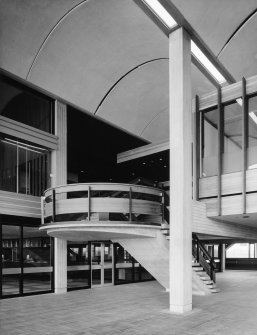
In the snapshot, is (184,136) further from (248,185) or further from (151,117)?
(151,117)

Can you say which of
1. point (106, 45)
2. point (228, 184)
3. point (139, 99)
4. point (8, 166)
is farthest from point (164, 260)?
point (139, 99)

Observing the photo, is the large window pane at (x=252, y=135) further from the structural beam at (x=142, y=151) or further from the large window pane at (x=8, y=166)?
the large window pane at (x=8, y=166)

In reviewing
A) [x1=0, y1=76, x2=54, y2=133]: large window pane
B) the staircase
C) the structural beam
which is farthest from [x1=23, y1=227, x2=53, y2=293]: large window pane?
the structural beam

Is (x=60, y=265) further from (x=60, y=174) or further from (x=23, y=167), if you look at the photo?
(x=23, y=167)

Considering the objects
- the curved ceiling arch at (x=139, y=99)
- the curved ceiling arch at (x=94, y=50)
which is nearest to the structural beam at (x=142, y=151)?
the curved ceiling arch at (x=139, y=99)

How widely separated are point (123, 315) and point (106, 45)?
28.0 feet

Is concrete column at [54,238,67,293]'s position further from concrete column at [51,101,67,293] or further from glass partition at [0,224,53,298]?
glass partition at [0,224,53,298]

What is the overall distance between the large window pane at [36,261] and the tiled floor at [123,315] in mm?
790

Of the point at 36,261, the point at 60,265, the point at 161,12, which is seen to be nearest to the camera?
the point at 161,12

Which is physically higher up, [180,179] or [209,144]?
[209,144]

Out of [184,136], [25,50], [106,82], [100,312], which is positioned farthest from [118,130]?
[100,312]

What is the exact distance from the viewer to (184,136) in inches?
352

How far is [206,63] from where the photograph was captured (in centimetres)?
1109

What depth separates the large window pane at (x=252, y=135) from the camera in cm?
1024
